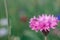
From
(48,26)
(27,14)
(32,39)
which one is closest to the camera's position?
(48,26)

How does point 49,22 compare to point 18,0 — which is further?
point 18,0

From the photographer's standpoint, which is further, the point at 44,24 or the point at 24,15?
the point at 24,15

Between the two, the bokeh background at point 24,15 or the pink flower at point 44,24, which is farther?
the bokeh background at point 24,15

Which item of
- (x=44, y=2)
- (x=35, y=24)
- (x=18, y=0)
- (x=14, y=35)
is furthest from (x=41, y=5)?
(x=35, y=24)

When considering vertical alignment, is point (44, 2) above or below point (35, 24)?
above

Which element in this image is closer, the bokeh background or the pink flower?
the pink flower

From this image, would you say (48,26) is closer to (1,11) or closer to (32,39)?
(32,39)

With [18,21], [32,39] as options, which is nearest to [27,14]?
[18,21]

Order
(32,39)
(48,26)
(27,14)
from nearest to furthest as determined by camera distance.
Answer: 1. (48,26)
2. (32,39)
3. (27,14)
